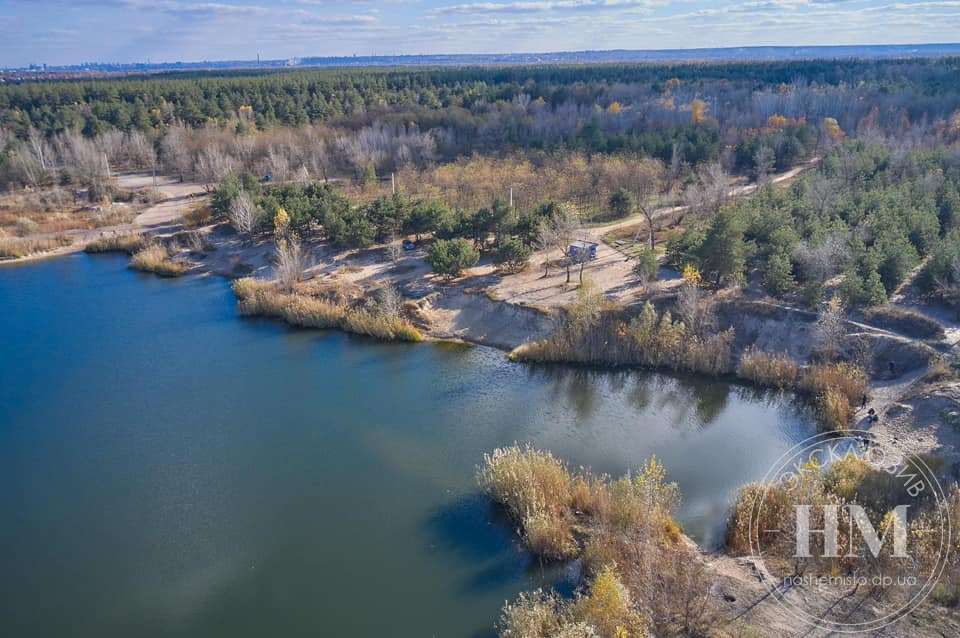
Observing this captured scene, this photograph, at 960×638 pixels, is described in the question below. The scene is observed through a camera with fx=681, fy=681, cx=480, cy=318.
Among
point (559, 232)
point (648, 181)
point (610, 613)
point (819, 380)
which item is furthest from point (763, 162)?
point (610, 613)

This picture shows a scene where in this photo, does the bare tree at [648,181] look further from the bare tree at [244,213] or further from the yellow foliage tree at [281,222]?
the bare tree at [244,213]

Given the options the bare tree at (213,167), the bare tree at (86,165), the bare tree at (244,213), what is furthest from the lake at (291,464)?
the bare tree at (86,165)

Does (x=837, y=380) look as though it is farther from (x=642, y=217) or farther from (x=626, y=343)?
(x=642, y=217)

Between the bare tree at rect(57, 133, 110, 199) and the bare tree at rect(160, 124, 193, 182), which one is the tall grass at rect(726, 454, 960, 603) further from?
the bare tree at rect(160, 124, 193, 182)

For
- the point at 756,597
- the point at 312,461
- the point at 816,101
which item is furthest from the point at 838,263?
the point at 816,101

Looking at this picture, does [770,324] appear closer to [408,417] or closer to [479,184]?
[408,417]

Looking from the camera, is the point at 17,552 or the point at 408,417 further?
the point at 408,417
